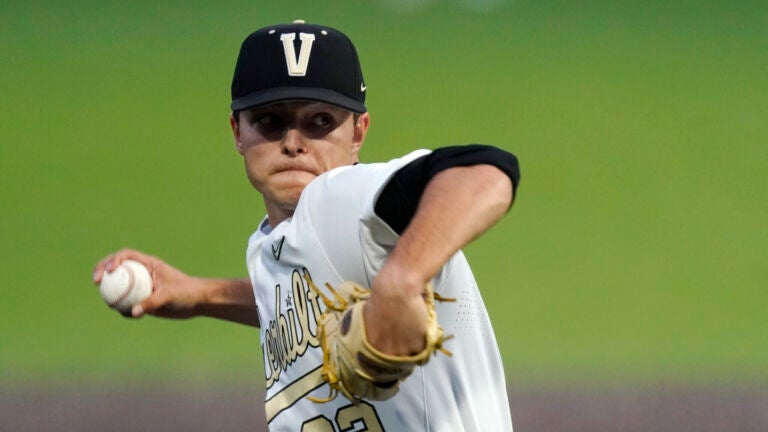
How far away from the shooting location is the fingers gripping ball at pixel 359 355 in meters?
1.17

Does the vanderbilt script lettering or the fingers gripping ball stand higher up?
the vanderbilt script lettering

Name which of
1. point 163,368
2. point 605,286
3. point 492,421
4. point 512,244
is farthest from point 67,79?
point 492,421

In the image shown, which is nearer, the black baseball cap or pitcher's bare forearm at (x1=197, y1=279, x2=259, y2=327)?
the black baseball cap

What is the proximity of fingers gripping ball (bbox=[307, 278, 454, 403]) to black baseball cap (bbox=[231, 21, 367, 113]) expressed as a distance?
53 centimetres

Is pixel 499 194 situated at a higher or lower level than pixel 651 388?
lower

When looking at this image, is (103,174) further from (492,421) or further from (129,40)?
(492,421)

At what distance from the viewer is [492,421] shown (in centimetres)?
167

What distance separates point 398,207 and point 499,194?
0.18 m

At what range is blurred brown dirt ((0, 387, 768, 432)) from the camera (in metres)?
4.43

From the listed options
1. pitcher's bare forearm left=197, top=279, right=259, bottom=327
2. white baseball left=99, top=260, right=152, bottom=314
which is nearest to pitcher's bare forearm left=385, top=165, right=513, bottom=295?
white baseball left=99, top=260, right=152, bottom=314

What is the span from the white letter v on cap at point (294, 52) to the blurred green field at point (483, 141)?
2960 millimetres

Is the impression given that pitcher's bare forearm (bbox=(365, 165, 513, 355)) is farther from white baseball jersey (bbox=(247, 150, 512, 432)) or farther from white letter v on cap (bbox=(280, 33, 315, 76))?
white letter v on cap (bbox=(280, 33, 315, 76))

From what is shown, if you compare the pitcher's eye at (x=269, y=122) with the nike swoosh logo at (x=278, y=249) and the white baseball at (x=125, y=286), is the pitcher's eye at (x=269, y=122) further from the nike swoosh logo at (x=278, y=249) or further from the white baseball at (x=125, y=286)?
the white baseball at (x=125, y=286)

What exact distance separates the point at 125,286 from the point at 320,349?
0.56 m
